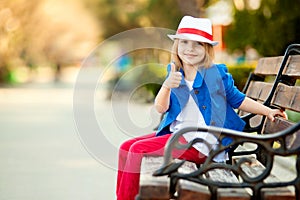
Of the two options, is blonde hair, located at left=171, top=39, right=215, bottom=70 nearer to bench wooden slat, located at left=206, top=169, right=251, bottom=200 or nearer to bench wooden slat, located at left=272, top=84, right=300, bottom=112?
bench wooden slat, located at left=272, top=84, right=300, bottom=112

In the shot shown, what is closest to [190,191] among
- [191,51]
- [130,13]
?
[191,51]

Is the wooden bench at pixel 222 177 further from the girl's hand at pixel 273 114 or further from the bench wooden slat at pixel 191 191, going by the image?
the girl's hand at pixel 273 114

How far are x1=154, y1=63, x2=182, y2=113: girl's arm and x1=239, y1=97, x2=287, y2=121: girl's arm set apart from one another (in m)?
0.52

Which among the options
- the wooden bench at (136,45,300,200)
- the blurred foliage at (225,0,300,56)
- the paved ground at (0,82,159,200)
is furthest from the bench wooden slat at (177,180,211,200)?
the blurred foliage at (225,0,300,56)

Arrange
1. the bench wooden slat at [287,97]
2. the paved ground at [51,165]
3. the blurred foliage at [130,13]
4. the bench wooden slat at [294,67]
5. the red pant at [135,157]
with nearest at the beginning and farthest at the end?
the red pant at [135,157] < the bench wooden slat at [287,97] < the bench wooden slat at [294,67] < the paved ground at [51,165] < the blurred foliage at [130,13]

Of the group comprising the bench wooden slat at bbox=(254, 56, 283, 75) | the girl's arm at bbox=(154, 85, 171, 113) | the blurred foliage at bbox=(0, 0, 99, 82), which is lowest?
the blurred foliage at bbox=(0, 0, 99, 82)

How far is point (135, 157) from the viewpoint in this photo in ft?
13.4

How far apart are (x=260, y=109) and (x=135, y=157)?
0.89 m

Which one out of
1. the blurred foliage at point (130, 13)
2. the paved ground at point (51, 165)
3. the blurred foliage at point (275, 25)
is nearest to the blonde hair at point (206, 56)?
the paved ground at point (51, 165)

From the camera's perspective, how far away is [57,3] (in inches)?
2857

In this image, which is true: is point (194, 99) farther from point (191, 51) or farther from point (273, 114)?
point (273, 114)

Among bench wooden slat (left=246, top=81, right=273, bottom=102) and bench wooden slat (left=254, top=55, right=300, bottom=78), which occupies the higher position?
bench wooden slat (left=254, top=55, right=300, bottom=78)

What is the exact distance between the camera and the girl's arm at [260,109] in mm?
4379

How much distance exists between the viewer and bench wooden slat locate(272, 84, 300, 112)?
4.28 meters
